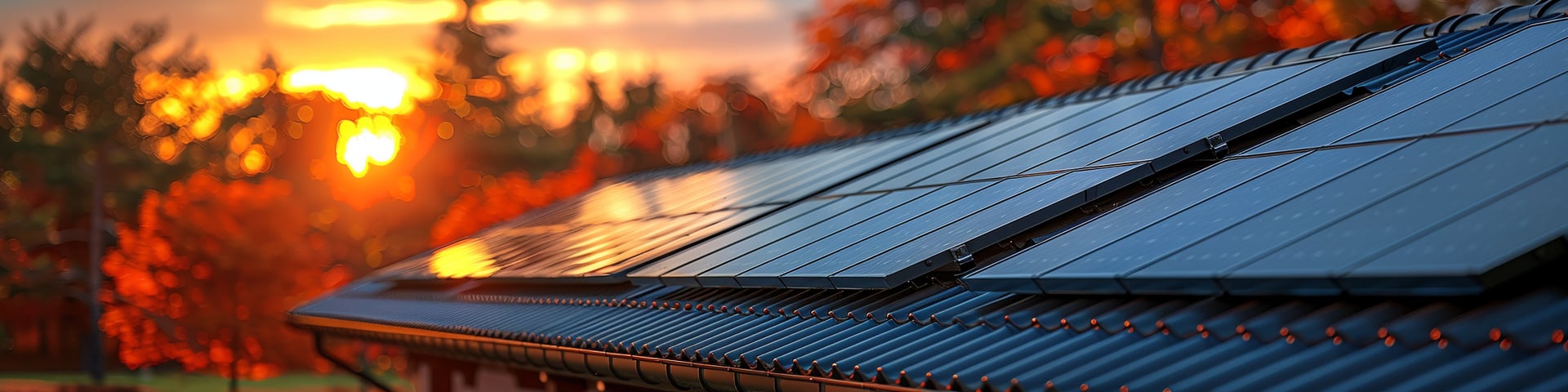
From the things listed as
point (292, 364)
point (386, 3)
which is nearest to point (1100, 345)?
point (292, 364)

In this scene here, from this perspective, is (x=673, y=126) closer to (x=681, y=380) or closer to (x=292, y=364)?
(x=292, y=364)

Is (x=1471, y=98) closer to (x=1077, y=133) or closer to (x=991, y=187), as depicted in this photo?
(x=991, y=187)

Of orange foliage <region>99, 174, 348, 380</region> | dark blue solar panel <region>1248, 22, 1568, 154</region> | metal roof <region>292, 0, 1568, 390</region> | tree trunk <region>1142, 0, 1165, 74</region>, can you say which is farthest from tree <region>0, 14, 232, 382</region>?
dark blue solar panel <region>1248, 22, 1568, 154</region>

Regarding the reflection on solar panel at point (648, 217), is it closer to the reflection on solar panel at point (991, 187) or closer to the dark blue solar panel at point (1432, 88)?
the reflection on solar panel at point (991, 187)

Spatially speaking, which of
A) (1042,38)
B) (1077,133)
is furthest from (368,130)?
(1077,133)

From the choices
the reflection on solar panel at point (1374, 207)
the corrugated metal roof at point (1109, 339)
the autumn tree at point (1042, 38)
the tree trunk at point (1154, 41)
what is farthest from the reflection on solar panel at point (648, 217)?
the tree trunk at point (1154, 41)
